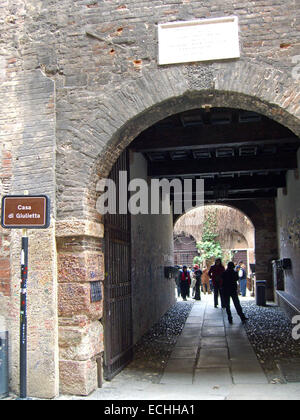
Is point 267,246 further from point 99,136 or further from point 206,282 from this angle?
point 99,136

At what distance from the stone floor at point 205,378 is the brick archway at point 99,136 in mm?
536

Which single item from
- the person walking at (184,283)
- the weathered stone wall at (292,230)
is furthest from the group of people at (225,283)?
the weathered stone wall at (292,230)

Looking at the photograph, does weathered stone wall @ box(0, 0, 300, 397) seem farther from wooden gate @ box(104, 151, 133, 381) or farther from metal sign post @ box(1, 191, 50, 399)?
metal sign post @ box(1, 191, 50, 399)

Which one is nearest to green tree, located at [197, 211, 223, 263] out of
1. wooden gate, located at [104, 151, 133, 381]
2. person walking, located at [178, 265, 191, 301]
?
person walking, located at [178, 265, 191, 301]

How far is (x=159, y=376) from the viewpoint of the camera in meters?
5.73

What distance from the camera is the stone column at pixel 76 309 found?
4.76 m

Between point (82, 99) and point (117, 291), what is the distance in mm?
2592

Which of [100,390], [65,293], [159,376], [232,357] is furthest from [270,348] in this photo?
[65,293]

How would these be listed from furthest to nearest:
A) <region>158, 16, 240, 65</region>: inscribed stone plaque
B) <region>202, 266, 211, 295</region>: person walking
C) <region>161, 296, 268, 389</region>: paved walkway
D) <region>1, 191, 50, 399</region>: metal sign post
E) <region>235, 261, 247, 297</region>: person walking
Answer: <region>202, 266, 211, 295</region>: person walking
<region>235, 261, 247, 297</region>: person walking
<region>161, 296, 268, 389</region>: paved walkway
<region>158, 16, 240, 65</region>: inscribed stone plaque
<region>1, 191, 50, 399</region>: metal sign post

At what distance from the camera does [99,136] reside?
505 cm

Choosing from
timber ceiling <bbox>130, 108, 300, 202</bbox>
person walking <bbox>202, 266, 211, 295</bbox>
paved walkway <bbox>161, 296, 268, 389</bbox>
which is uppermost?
timber ceiling <bbox>130, 108, 300, 202</bbox>

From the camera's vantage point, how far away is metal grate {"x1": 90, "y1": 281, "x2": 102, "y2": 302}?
197 inches

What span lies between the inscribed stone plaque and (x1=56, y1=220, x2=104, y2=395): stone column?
2.12 meters

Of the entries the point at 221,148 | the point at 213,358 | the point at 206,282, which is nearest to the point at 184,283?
the point at 206,282
